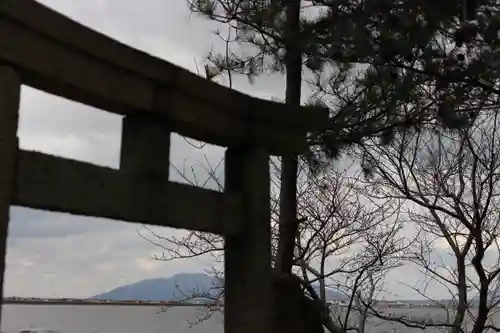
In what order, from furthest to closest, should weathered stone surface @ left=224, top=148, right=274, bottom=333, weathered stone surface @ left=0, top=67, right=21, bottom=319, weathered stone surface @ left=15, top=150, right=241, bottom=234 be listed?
weathered stone surface @ left=224, top=148, right=274, bottom=333
weathered stone surface @ left=15, top=150, right=241, bottom=234
weathered stone surface @ left=0, top=67, right=21, bottom=319

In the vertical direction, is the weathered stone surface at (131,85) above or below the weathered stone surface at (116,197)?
above

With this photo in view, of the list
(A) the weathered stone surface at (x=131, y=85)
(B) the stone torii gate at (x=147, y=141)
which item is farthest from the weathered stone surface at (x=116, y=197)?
(A) the weathered stone surface at (x=131, y=85)

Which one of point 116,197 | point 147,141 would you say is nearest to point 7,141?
point 116,197

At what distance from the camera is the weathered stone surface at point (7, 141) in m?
2.06

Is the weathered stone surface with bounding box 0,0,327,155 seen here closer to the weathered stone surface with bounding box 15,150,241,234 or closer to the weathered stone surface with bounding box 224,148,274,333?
the weathered stone surface with bounding box 224,148,274,333

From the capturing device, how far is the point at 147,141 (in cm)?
269

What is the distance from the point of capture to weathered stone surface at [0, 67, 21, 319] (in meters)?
2.06

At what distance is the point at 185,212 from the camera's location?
9.23 ft

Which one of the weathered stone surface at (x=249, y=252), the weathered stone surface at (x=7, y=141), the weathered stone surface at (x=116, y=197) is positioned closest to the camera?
the weathered stone surface at (x=7, y=141)

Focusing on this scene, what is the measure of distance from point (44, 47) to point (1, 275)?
0.75 m

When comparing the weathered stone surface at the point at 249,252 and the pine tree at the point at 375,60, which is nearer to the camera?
the pine tree at the point at 375,60

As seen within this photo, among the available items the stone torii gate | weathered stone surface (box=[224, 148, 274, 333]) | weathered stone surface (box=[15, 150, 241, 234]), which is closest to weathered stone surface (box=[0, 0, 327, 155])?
the stone torii gate

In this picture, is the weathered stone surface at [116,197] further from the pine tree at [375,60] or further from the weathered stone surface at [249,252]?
the pine tree at [375,60]

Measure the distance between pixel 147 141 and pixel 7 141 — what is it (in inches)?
27.1
